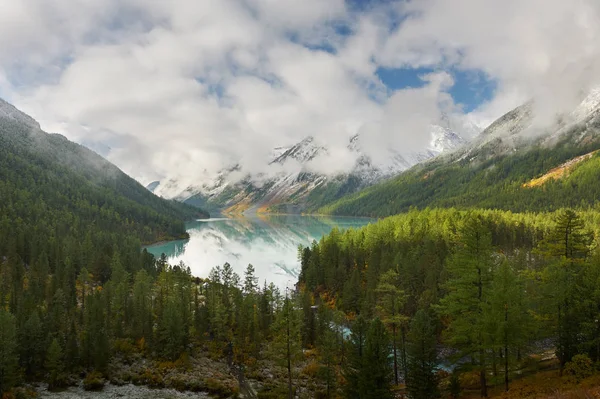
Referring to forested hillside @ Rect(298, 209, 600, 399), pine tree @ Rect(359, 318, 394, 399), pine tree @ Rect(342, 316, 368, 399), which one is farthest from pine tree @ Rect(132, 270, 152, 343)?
pine tree @ Rect(359, 318, 394, 399)

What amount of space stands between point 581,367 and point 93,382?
5193 cm

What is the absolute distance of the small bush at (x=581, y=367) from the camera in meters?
29.4

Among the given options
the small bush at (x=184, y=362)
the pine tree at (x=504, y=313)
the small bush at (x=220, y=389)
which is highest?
the pine tree at (x=504, y=313)

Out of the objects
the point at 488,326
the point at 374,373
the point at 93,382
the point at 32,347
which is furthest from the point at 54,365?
the point at 488,326

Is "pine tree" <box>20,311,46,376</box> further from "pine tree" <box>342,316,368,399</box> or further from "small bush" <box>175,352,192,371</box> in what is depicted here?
"pine tree" <box>342,316,368,399</box>

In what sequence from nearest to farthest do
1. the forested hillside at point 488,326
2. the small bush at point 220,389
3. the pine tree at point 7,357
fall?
the forested hillside at point 488,326 < the pine tree at point 7,357 < the small bush at point 220,389

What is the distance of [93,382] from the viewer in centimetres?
4738

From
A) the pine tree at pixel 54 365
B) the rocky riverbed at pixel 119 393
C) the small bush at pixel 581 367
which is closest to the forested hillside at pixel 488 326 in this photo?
the small bush at pixel 581 367

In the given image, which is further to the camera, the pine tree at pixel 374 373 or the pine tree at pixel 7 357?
the pine tree at pixel 7 357

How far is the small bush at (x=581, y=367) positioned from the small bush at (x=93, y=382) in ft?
165

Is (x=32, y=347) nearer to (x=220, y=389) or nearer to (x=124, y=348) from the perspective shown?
(x=124, y=348)

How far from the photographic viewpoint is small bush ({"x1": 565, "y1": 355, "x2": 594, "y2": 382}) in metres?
29.4

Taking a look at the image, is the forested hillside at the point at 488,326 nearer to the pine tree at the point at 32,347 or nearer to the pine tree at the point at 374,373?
the pine tree at the point at 374,373

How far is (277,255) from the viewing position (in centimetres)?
16625
